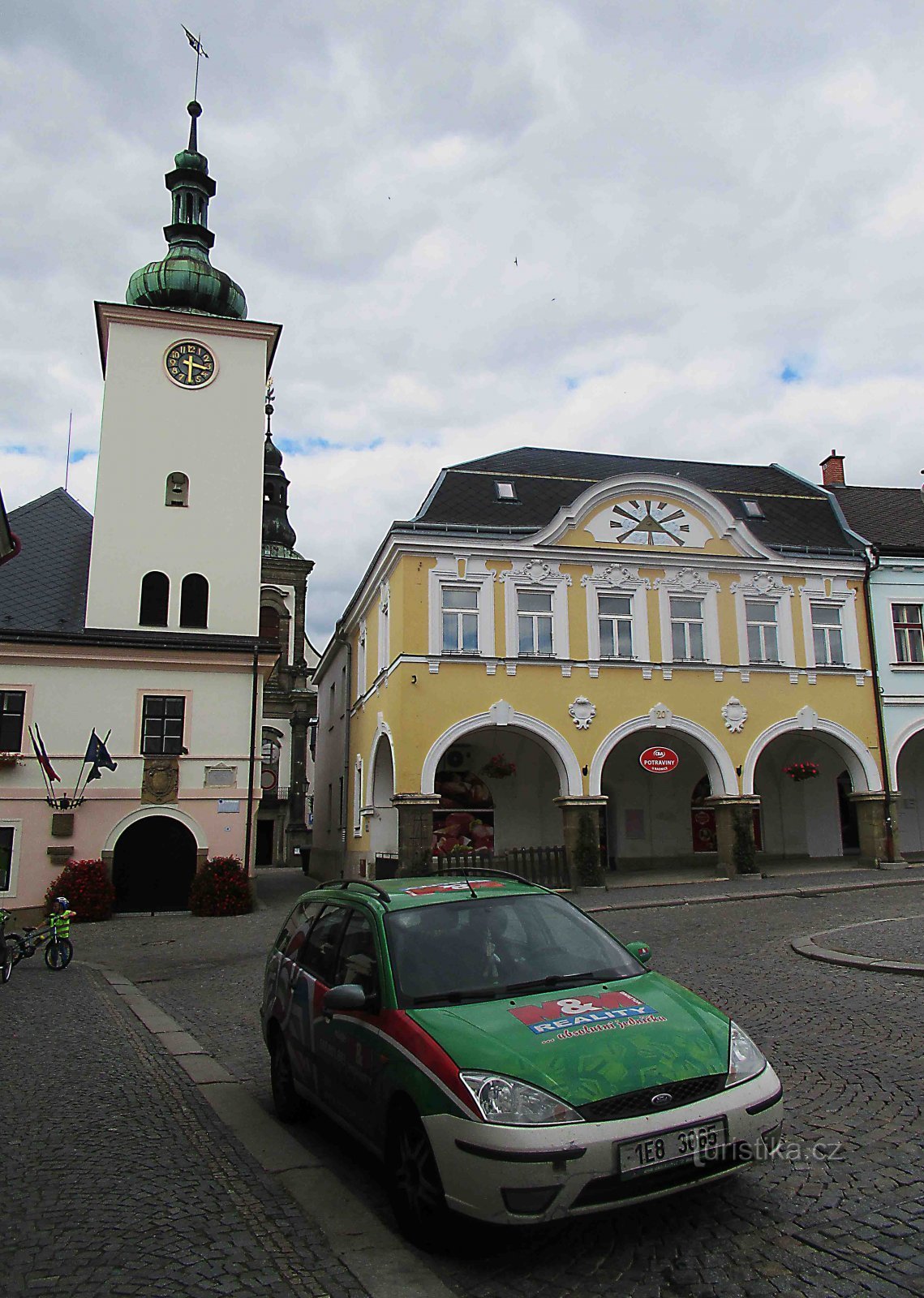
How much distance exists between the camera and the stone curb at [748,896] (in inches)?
778

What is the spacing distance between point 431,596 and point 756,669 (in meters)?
8.70

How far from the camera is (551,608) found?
25.3 m

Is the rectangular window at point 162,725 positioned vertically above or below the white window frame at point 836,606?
below

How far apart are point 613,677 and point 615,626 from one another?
1.33 meters

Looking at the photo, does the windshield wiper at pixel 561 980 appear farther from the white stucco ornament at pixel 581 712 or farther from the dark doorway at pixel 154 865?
the dark doorway at pixel 154 865

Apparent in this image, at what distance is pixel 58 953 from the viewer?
14.8m

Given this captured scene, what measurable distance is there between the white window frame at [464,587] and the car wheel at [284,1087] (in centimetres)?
1764

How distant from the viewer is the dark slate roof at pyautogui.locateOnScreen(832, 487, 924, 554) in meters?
29.0

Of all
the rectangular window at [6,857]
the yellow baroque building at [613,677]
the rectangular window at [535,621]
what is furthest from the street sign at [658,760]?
the rectangular window at [6,857]

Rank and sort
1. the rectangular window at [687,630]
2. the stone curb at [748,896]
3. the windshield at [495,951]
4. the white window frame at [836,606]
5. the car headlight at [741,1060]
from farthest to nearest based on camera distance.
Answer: the white window frame at [836,606]
the rectangular window at [687,630]
the stone curb at [748,896]
the windshield at [495,951]
the car headlight at [741,1060]

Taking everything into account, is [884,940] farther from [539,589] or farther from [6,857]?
[6,857]

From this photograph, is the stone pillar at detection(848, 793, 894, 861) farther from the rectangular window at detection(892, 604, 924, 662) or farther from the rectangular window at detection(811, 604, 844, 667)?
the rectangular window at detection(892, 604, 924, 662)

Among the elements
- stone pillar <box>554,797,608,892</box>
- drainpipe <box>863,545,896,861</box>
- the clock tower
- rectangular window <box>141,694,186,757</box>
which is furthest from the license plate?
the clock tower

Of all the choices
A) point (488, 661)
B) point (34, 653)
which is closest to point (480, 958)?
point (488, 661)
